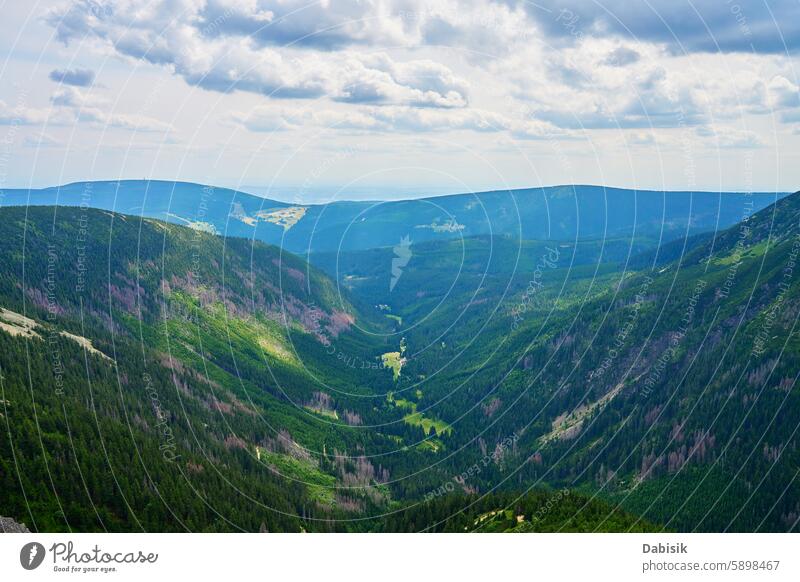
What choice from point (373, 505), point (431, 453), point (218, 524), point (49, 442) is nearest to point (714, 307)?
point (431, 453)

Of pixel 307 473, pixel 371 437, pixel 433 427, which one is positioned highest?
pixel 307 473

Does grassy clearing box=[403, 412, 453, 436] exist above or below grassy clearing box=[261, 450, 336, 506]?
below

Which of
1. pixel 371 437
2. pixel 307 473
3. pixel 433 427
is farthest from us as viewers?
pixel 433 427

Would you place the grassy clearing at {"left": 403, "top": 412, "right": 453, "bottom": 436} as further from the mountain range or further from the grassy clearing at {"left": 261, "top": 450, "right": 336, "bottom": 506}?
the grassy clearing at {"left": 261, "top": 450, "right": 336, "bottom": 506}

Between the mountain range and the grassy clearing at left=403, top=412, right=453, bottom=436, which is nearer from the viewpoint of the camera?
the mountain range

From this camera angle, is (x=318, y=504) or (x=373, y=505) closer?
(x=318, y=504)

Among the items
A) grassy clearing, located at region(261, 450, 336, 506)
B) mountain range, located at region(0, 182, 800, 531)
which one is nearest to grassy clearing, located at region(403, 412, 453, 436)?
mountain range, located at region(0, 182, 800, 531)

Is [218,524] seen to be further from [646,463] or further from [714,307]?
[714,307]

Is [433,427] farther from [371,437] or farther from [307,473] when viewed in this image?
[307,473]

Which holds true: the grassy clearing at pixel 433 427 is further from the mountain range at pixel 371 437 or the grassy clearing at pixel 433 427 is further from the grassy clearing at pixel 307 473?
the grassy clearing at pixel 307 473

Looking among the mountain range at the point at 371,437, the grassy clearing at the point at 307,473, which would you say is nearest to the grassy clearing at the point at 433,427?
the mountain range at the point at 371,437

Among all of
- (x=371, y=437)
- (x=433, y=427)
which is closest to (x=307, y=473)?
(x=371, y=437)
